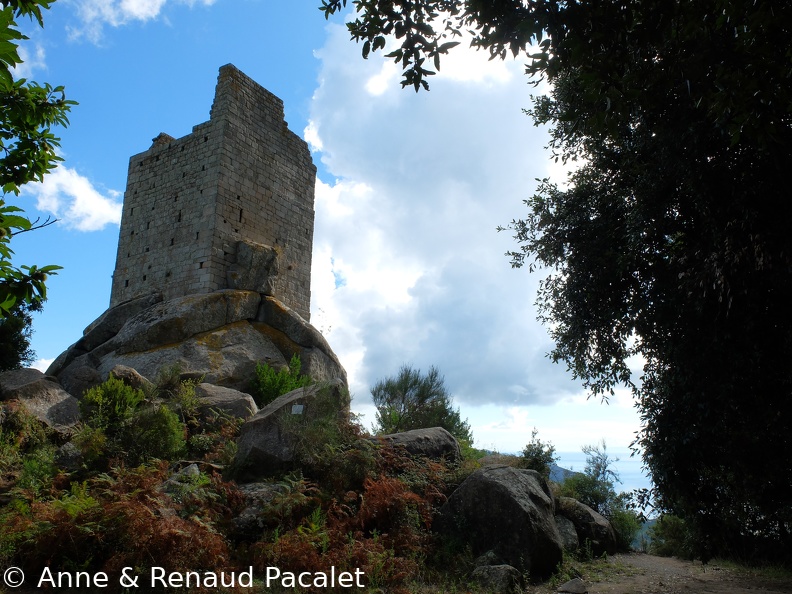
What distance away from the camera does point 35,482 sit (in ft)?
30.2

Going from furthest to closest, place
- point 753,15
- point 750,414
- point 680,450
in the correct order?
point 680,450, point 750,414, point 753,15

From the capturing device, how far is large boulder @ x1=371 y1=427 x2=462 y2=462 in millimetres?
11398

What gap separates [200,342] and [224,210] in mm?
4352

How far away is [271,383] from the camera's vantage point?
15734 mm

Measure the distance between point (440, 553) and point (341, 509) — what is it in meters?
1.67

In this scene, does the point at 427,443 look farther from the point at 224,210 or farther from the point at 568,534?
the point at 224,210

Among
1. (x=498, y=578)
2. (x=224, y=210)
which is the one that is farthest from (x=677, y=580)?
(x=224, y=210)

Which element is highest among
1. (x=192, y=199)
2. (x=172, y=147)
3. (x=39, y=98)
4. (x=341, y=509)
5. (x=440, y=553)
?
(x=172, y=147)

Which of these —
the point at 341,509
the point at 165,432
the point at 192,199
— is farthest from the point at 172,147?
the point at 341,509

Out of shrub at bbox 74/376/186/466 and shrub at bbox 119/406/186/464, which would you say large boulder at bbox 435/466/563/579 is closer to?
shrub at bbox 119/406/186/464

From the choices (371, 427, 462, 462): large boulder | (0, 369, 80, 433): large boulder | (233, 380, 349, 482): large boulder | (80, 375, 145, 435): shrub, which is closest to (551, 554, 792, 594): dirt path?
(371, 427, 462, 462): large boulder

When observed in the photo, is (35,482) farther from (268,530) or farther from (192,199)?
(192,199)

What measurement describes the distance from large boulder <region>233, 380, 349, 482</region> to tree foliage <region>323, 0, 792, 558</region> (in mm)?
4444

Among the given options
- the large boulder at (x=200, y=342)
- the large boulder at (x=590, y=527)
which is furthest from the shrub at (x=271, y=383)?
the large boulder at (x=590, y=527)
